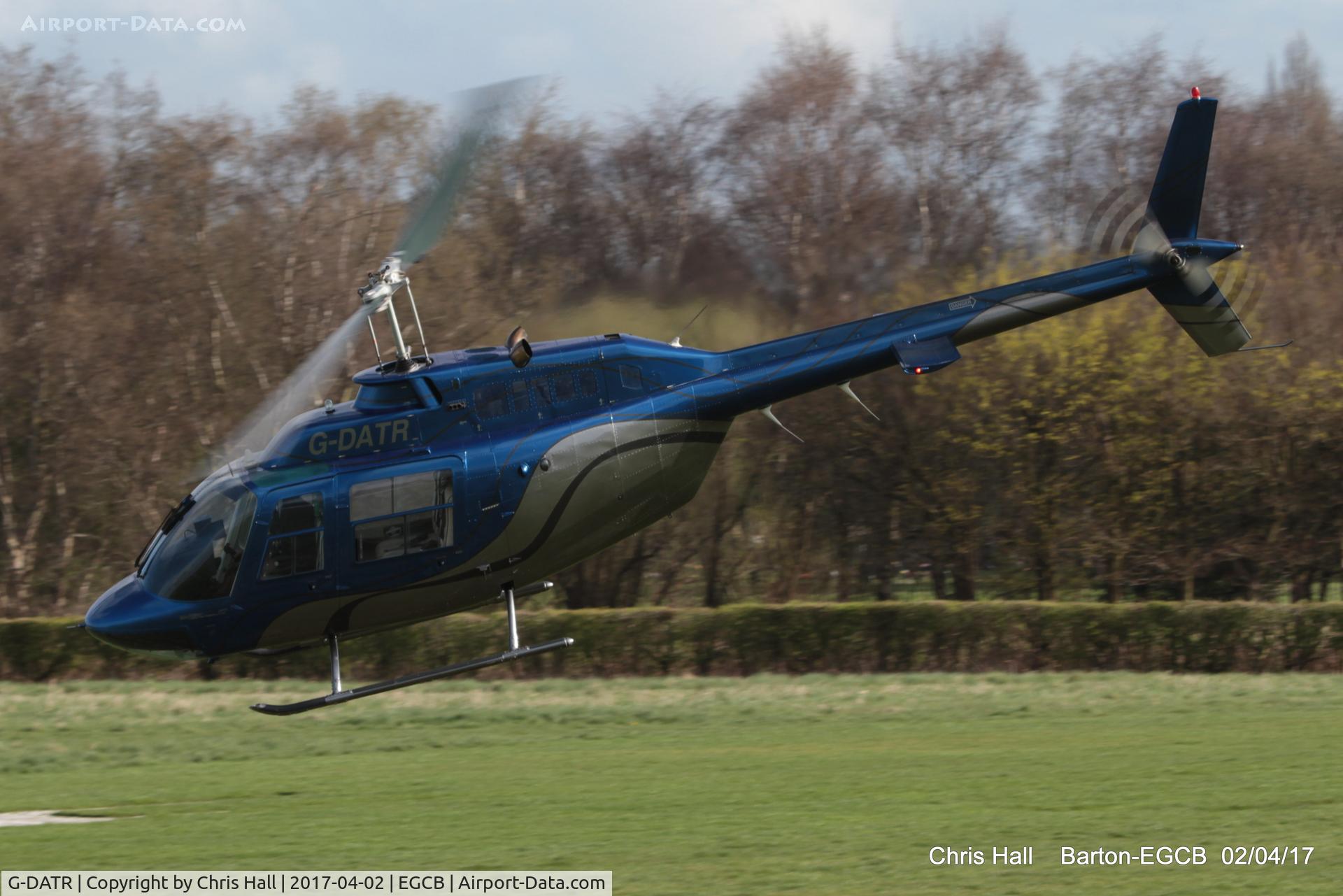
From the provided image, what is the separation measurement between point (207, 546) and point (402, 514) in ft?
5.49

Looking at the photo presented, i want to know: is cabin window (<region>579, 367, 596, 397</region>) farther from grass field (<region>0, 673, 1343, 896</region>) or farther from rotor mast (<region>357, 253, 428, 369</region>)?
grass field (<region>0, 673, 1343, 896</region>)

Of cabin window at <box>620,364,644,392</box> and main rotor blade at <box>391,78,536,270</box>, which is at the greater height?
main rotor blade at <box>391,78,536,270</box>

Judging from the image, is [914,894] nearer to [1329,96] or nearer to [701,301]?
[701,301]

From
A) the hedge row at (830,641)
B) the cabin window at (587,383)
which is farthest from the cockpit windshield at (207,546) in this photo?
the hedge row at (830,641)

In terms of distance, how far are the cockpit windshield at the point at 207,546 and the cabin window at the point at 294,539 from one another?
0.23 m

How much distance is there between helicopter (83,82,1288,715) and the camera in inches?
476

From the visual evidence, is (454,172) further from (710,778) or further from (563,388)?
(710,778)

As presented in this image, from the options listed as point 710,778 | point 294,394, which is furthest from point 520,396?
point 710,778

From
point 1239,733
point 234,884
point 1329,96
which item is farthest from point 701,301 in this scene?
point 1329,96

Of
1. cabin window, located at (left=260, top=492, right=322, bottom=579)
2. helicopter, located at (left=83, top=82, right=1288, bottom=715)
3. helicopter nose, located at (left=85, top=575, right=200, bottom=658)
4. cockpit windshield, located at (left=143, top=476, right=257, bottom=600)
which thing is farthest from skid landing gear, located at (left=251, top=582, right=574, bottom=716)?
cockpit windshield, located at (left=143, top=476, right=257, bottom=600)

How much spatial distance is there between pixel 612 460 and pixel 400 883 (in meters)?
3.92

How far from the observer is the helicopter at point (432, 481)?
12.1 meters
